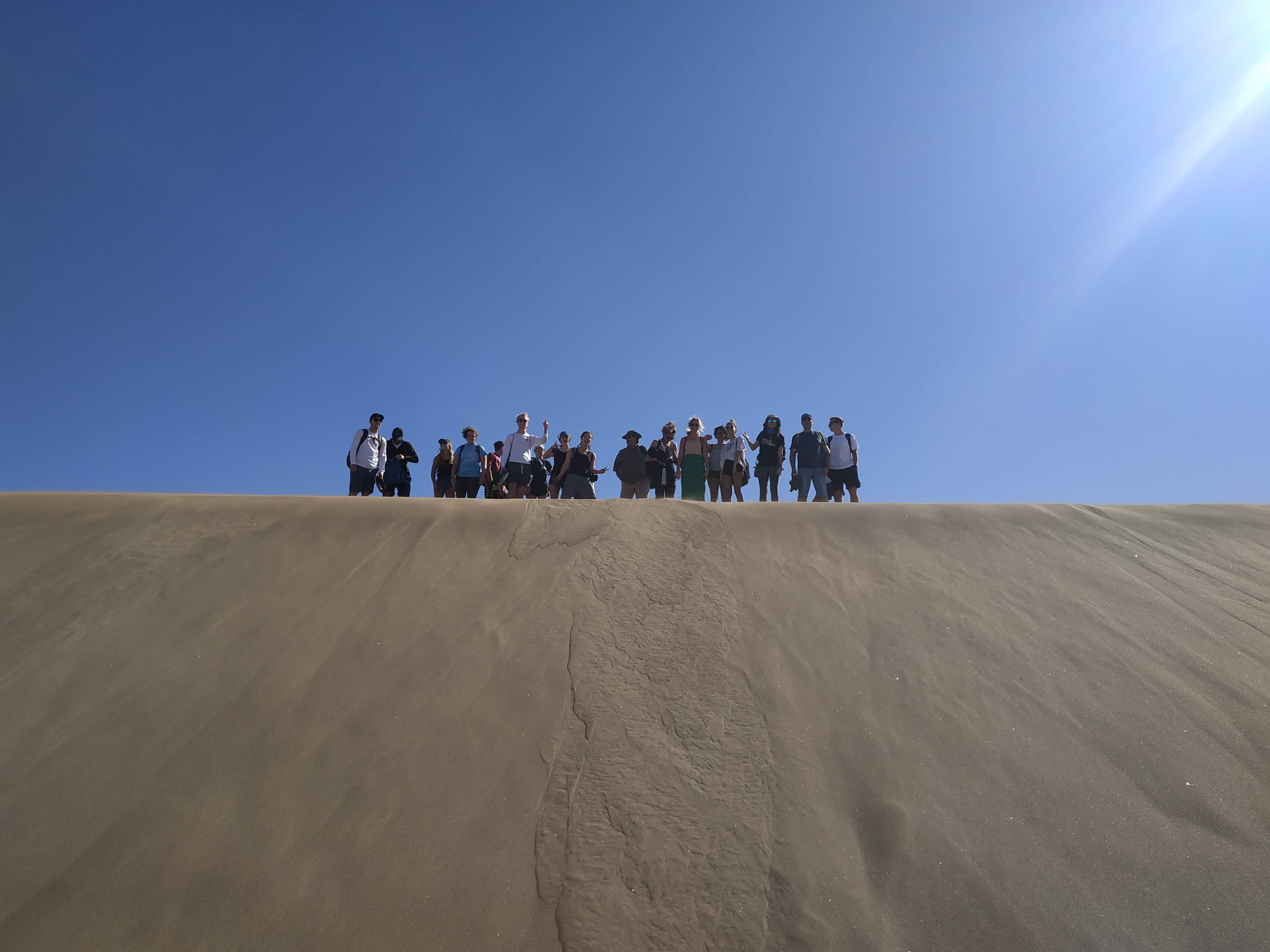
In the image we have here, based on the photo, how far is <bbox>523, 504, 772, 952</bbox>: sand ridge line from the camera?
10.2ft

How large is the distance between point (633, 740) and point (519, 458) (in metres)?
5.77

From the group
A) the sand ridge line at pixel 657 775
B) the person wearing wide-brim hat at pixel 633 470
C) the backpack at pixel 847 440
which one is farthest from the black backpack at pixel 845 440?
the sand ridge line at pixel 657 775

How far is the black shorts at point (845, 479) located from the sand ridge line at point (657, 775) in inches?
178

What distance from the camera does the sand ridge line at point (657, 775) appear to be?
3102mm

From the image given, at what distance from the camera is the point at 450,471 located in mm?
9859

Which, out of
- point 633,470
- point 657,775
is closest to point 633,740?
point 657,775

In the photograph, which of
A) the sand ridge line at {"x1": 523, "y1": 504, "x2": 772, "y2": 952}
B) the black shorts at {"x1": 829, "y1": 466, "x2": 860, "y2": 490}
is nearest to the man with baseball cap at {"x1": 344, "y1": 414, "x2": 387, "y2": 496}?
the sand ridge line at {"x1": 523, "y1": 504, "x2": 772, "y2": 952}

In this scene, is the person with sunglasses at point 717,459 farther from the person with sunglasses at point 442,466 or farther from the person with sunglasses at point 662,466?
the person with sunglasses at point 442,466

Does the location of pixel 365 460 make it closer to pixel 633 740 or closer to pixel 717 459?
pixel 717 459

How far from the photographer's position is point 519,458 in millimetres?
9109

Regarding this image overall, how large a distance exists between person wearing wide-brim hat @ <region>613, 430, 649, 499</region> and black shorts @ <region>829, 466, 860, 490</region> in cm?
265

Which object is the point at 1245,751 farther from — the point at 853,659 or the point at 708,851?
the point at 708,851

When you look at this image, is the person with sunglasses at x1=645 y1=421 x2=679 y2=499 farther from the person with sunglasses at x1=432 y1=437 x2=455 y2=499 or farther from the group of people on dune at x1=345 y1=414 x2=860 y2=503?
the person with sunglasses at x1=432 y1=437 x2=455 y2=499

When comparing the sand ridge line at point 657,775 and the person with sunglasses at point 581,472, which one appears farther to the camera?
the person with sunglasses at point 581,472
